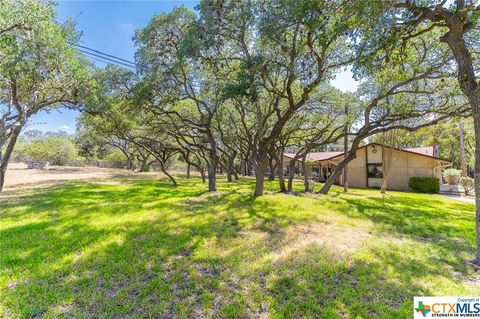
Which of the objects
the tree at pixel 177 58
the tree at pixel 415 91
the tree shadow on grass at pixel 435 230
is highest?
the tree at pixel 177 58

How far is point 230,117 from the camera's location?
50.3 ft

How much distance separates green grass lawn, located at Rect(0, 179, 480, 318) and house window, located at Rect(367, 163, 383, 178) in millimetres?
13514

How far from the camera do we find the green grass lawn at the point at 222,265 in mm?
2475

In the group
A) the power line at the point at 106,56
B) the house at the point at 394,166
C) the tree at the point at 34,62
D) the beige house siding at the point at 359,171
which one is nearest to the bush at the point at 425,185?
the house at the point at 394,166

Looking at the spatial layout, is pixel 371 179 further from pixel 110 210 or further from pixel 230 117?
pixel 110 210

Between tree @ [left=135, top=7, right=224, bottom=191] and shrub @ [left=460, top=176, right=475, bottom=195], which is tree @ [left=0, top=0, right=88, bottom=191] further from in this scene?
shrub @ [left=460, top=176, right=475, bottom=195]

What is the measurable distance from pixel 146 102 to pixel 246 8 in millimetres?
5462

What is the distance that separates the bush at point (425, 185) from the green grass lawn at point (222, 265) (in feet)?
41.2


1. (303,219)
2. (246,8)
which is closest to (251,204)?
(303,219)

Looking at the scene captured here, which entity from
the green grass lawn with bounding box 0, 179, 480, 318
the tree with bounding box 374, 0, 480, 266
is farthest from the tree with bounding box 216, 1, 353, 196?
the green grass lawn with bounding box 0, 179, 480, 318

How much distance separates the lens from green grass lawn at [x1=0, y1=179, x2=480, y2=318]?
247cm

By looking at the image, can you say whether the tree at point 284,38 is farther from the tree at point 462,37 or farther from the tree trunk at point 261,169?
the tree at point 462,37

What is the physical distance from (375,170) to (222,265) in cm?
1908

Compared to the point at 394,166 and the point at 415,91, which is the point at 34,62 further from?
the point at 394,166
